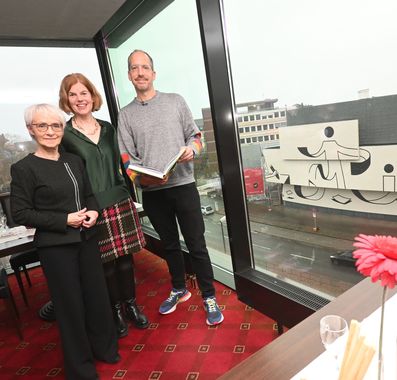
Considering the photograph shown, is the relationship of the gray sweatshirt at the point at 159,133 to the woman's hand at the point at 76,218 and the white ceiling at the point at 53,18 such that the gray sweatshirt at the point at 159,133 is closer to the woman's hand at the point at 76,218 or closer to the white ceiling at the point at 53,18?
the woman's hand at the point at 76,218

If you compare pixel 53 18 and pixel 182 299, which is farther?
pixel 53 18

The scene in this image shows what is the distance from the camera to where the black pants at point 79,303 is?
1.50 metres

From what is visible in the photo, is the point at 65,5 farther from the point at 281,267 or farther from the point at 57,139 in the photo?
the point at 281,267

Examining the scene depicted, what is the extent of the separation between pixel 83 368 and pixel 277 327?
3.74 feet

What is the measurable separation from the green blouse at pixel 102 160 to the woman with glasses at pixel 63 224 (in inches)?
3.9

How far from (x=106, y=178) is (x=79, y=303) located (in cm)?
70

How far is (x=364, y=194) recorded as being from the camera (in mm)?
1564

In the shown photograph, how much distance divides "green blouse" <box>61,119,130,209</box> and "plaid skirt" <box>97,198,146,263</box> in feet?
0.19

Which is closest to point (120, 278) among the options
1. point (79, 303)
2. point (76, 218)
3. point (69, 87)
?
point (79, 303)

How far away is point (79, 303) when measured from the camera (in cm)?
157

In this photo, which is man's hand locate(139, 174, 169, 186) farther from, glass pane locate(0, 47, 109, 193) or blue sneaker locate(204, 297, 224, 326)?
glass pane locate(0, 47, 109, 193)

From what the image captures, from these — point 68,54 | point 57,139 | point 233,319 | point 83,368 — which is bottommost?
point 233,319

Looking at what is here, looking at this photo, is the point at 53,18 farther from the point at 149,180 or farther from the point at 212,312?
the point at 212,312

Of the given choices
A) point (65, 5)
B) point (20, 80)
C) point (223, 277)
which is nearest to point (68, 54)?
point (20, 80)
